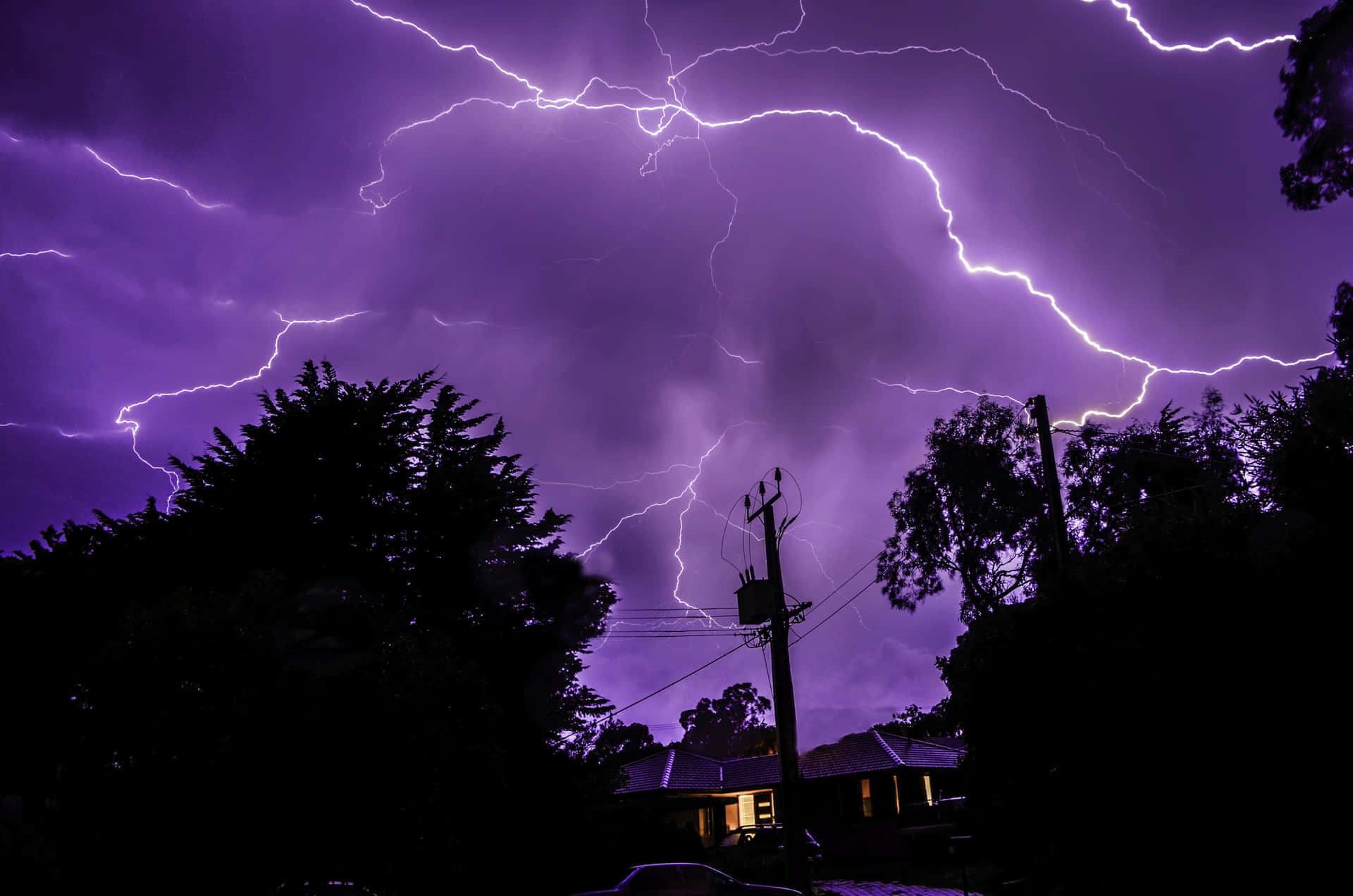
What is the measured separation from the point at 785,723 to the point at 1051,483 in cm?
775

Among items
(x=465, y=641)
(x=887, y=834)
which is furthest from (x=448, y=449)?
(x=887, y=834)

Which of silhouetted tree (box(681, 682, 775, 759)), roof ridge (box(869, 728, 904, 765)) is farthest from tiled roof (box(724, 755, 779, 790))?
silhouetted tree (box(681, 682, 775, 759))

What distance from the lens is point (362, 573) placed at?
21.1m

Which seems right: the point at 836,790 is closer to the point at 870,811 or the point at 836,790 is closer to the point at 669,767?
the point at 870,811

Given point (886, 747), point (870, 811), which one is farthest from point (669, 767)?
point (886, 747)

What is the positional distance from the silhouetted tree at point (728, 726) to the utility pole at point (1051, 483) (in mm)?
93214

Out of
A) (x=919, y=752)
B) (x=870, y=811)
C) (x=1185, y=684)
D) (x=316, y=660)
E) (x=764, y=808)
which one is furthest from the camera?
(x=764, y=808)

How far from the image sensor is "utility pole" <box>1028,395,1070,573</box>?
48.5 feet

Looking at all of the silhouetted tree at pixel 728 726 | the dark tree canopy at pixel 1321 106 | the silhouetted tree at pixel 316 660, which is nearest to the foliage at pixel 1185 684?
the silhouetted tree at pixel 316 660

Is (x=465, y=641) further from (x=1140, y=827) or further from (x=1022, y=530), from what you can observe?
(x=1022, y=530)

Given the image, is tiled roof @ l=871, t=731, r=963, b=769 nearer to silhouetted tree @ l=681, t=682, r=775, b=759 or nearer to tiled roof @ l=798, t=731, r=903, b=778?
tiled roof @ l=798, t=731, r=903, b=778

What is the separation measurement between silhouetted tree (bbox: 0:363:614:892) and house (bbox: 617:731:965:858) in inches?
450

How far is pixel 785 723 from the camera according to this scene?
1410 cm

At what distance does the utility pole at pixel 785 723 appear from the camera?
1309cm
